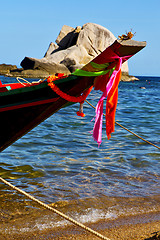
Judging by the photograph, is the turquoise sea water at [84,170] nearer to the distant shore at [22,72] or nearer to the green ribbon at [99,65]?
the green ribbon at [99,65]

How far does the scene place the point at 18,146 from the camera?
255 inches

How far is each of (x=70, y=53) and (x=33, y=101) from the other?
1531 inches

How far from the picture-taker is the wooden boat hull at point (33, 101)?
9.96 ft

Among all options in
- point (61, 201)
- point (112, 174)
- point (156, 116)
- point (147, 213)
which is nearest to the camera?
point (147, 213)

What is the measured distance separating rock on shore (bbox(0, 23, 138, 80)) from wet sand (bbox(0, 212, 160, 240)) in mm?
34555

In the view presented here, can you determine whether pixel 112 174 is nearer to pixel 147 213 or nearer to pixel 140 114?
pixel 147 213

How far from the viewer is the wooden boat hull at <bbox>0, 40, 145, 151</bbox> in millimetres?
3035

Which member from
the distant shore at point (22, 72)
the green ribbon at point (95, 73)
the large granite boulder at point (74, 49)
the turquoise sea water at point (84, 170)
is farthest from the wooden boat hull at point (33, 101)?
the distant shore at point (22, 72)

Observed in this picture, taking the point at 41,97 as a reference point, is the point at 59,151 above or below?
below

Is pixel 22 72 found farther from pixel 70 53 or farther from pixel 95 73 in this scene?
pixel 95 73

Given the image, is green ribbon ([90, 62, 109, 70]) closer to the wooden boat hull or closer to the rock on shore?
the wooden boat hull

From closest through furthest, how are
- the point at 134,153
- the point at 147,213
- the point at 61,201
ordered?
the point at 147,213 → the point at 61,201 → the point at 134,153

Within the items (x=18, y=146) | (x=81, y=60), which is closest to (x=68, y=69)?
(x=81, y=60)

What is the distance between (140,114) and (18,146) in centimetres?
670
